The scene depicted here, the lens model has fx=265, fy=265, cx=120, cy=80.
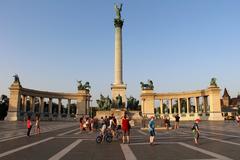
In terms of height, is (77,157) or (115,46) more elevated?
(115,46)

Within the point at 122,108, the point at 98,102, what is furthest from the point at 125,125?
the point at 98,102

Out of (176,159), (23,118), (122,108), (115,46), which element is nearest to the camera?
(176,159)

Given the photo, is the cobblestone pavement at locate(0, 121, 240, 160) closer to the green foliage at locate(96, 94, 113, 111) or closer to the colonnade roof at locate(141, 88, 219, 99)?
the green foliage at locate(96, 94, 113, 111)

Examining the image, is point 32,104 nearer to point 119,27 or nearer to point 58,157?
point 119,27

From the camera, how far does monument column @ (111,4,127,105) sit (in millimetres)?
67438

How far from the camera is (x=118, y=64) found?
69.3 metres

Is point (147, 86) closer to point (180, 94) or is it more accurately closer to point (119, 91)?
point (180, 94)

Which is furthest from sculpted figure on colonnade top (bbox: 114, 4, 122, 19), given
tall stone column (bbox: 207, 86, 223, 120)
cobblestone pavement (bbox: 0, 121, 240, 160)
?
cobblestone pavement (bbox: 0, 121, 240, 160)

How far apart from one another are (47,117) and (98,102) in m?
40.5

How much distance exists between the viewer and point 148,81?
4385 inches

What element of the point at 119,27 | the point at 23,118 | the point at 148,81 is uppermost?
the point at 119,27

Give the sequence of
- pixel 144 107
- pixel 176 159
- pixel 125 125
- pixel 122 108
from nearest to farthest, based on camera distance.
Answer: pixel 176 159 < pixel 125 125 < pixel 122 108 < pixel 144 107

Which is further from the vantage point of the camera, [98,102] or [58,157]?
[98,102]

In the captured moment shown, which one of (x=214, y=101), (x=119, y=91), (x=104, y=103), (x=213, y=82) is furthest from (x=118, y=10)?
(x=214, y=101)
